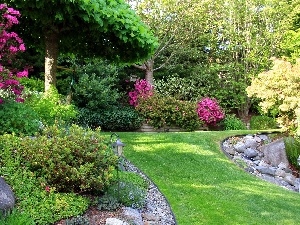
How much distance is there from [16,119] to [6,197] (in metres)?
2.01

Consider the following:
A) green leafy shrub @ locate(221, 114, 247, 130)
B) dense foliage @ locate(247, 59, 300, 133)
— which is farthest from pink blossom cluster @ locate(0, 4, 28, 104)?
green leafy shrub @ locate(221, 114, 247, 130)

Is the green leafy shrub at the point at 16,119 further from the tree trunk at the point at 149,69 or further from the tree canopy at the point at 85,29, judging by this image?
the tree trunk at the point at 149,69

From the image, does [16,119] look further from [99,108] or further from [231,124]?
[231,124]

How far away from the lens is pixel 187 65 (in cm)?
1680

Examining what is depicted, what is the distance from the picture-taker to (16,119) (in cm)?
568

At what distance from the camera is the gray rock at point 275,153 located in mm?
10102

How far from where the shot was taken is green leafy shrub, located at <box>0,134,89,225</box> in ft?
13.0

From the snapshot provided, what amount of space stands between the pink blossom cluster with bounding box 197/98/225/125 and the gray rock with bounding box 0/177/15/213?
1060 centimetres

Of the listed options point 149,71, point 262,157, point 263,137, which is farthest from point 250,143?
point 149,71

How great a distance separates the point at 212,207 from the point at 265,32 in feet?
40.3

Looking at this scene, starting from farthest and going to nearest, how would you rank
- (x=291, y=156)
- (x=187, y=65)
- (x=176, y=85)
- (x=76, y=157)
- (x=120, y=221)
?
(x=187, y=65)
(x=176, y=85)
(x=291, y=156)
(x=76, y=157)
(x=120, y=221)

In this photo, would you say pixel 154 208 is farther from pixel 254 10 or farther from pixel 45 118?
pixel 254 10

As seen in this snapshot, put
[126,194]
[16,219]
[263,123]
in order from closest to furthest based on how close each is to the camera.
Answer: [16,219], [126,194], [263,123]

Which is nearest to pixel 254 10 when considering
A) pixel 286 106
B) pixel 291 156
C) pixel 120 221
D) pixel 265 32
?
pixel 265 32
